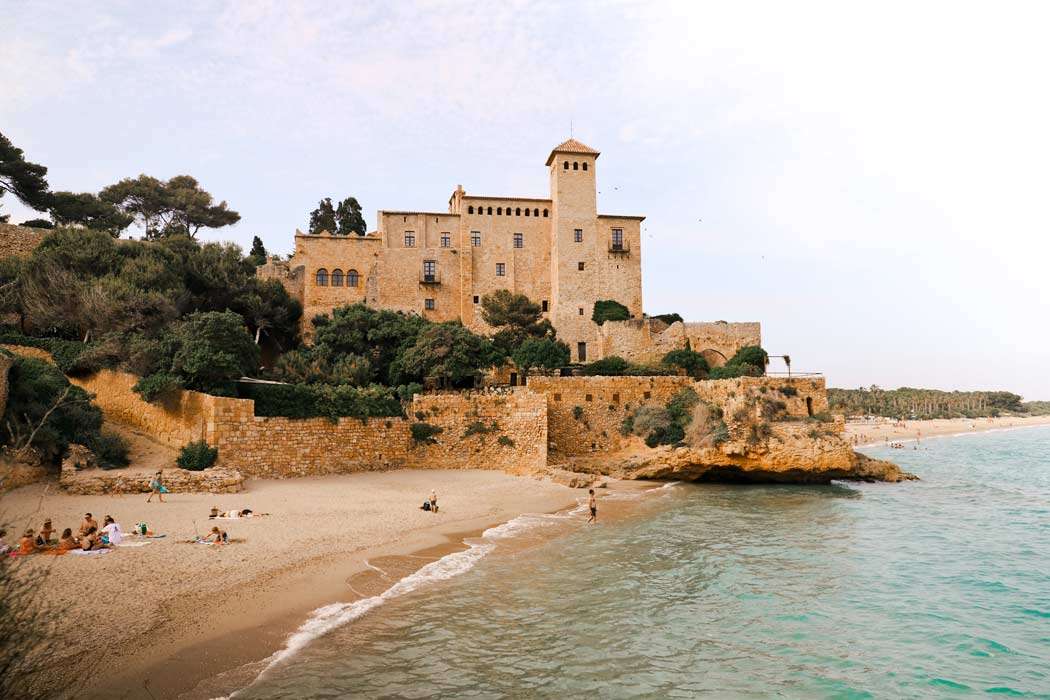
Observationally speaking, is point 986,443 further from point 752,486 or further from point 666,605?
point 666,605

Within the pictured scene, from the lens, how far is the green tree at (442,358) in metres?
27.2

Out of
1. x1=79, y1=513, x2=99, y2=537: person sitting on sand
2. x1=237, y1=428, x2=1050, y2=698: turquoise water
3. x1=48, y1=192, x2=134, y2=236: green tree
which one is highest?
x1=48, y1=192, x2=134, y2=236: green tree

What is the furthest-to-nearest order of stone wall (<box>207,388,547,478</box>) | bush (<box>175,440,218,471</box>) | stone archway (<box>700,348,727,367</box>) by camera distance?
stone archway (<box>700,348,727,367</box>) → stone wall (<box>207,388,547,478</box>) → bush (<box>175,440,218,471</box>)

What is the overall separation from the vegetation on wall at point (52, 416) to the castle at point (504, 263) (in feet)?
57.5

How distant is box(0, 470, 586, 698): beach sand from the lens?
26.4ft

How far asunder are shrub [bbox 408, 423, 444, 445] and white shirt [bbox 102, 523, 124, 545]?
487 inches

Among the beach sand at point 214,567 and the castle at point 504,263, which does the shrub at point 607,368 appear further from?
the beach sand at point 214,567

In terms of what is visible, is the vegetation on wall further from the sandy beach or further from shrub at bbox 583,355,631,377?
the sandy beach

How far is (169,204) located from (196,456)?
28525 millimetres

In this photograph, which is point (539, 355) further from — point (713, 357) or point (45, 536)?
point (45, 536)

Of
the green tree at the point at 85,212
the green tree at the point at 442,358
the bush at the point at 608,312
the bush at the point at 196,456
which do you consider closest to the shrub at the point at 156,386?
the bush at the point at 196,456

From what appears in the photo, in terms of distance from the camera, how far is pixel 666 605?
11195 mm

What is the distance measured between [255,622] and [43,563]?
13.5ft

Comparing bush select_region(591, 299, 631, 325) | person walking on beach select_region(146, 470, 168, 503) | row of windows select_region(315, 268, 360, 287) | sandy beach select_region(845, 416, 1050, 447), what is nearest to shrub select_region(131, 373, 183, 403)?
person walking on beach select_region(146, 470, 168, 503)
